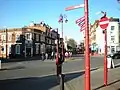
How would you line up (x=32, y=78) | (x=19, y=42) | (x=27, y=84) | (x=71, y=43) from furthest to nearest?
(x=71, y=43) → (x=19, y=42) → (x=32, y=78) → (x=27, y=84)

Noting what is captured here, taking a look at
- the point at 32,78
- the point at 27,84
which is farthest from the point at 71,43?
Answer: the point at 27,84

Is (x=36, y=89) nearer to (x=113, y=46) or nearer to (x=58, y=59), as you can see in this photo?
(x=58, y=59)

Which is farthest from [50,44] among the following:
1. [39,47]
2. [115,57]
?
[115,57]

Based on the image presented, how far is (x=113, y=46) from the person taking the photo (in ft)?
300

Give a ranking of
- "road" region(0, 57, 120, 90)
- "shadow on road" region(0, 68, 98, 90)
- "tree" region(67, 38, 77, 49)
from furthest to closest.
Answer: "tree" region(67, 38, 77, 49) < "road" region(0, 57, 120, 90) < "shadow on road" region(0, 68, 98, 90)

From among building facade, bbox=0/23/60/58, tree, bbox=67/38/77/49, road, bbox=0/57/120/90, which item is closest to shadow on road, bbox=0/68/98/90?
road, bbox=0/57/120/90

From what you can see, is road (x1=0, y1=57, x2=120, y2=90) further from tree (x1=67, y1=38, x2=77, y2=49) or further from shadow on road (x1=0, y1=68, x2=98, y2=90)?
tree (x1=67, y1=38, x2=77, y2=49)

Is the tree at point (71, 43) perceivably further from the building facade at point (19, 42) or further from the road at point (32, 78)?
the road at point (32, 78)

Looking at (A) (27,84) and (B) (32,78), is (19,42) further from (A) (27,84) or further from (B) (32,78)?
(A) (27,84)

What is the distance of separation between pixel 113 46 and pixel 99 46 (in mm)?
7780

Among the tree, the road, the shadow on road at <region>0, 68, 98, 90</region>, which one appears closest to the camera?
the shadow on road at <region>0, 68, 98, 90</region>

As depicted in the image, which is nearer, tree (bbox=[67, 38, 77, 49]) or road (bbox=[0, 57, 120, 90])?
road (bbox=[0, 57, 120, 90])

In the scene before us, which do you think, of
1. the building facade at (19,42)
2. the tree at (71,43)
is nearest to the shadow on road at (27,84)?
the building facade at (19,42)

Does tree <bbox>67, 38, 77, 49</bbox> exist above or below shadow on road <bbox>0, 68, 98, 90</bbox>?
above
